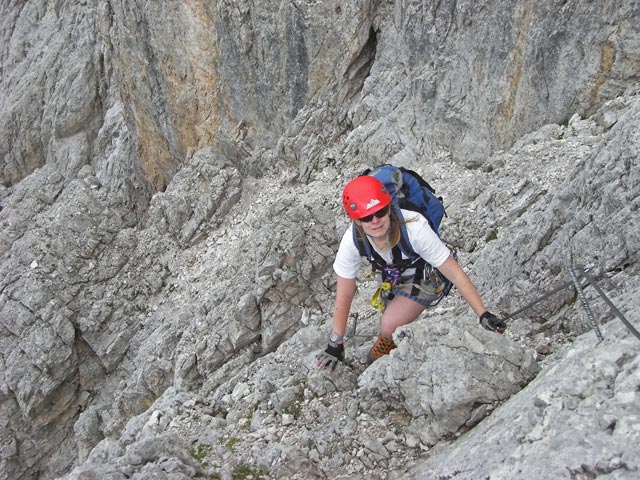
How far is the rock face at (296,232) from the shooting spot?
5441mm

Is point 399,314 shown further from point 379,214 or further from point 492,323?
point 379,214

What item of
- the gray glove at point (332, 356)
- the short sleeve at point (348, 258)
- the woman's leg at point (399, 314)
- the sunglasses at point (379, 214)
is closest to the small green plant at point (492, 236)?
the woman's leg at point (399, 314)

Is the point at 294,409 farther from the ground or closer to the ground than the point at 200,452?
closer to the ground

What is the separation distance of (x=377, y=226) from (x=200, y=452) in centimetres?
362

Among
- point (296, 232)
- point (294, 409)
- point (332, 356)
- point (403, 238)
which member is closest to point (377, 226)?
point (403, 238)

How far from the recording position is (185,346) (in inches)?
582

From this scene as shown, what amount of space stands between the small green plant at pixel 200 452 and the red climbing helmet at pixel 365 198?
349 centimetres

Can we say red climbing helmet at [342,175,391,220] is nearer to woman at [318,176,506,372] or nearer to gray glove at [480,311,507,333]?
woman at [318,176,506,372]

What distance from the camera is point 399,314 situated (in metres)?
6.87

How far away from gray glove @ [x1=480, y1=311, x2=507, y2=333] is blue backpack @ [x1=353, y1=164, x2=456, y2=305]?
1.02m

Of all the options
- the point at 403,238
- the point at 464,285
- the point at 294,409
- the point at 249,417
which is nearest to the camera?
the point at 464,285

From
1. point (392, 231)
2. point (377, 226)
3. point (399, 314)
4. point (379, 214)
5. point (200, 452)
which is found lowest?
point (399, 314)

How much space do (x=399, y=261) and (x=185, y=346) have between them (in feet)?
33.5

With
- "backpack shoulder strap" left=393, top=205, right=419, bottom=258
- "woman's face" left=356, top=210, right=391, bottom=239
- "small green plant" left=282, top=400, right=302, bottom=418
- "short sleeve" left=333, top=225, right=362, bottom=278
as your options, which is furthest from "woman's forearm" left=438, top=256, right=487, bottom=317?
"small green plant" left=282, top=400, right=302, bottom=418
